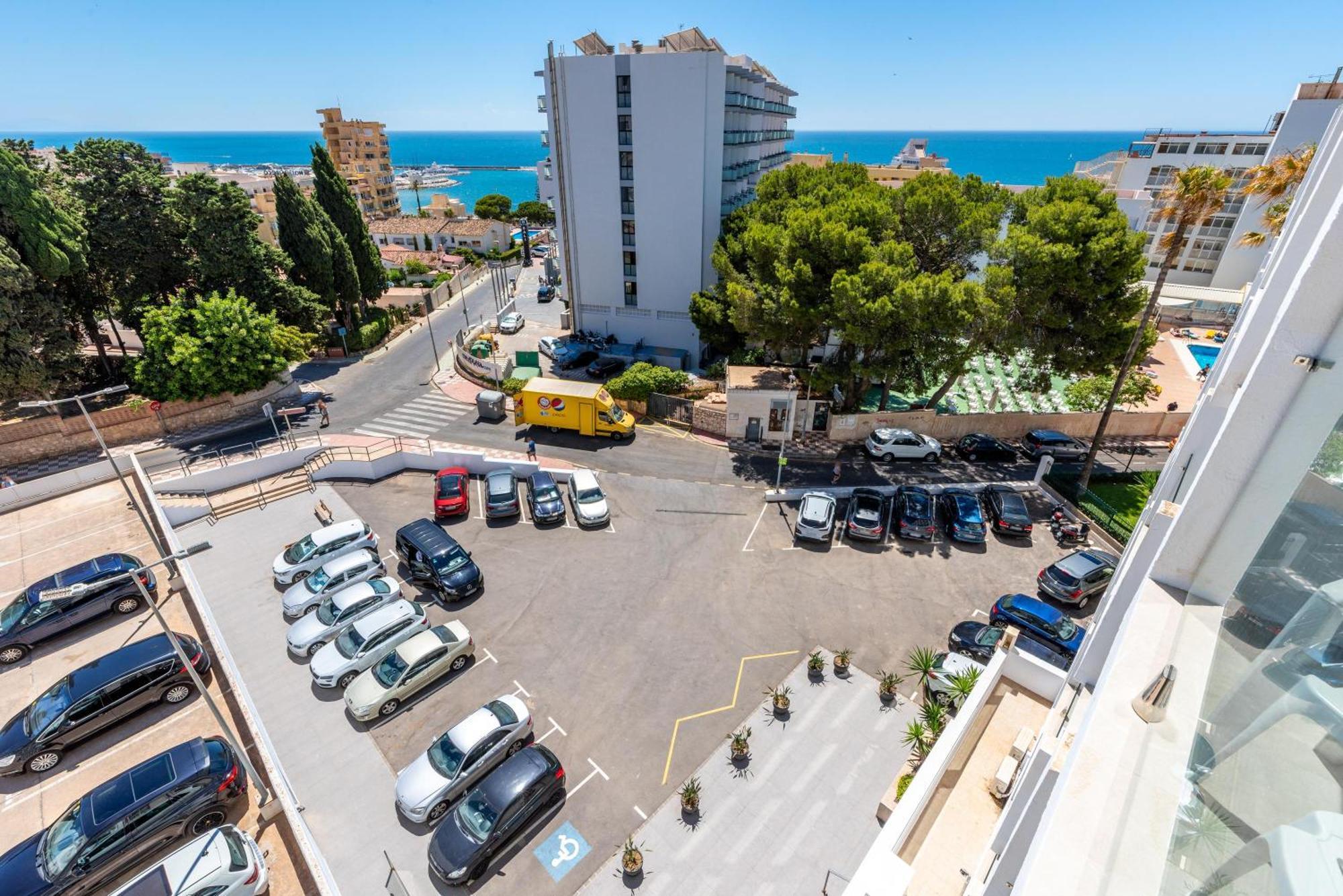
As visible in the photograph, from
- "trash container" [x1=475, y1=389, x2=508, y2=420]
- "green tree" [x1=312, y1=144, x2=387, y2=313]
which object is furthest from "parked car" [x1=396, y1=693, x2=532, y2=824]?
"green tree" [x1=312, y1=144, x2=387, y2=313]

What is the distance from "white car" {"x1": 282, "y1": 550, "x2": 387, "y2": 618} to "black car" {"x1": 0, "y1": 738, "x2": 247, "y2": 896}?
6439mm

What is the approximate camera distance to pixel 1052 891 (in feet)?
14.1

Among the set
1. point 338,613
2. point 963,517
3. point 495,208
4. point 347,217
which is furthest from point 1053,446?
point 495,208

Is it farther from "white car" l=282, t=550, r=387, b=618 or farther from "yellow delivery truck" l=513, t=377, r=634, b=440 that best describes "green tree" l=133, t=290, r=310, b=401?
"white car" l=282, t=550, r=387, b=618

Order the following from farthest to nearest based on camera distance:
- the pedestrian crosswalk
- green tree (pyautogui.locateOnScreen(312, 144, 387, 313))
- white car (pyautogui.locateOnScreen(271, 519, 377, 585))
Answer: green tree (pyautogui.locateOnScreen(312, 144, 387, 313)) < the pedestrian crosswalk < white car (pyautogui.locateOnScreen(271, 519, 377, 585))

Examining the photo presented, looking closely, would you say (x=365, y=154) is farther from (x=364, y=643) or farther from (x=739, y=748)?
(x=739, y=748)

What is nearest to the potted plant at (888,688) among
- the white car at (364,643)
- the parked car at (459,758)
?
the parked car at (459,758)

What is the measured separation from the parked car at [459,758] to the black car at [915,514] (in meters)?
17.2

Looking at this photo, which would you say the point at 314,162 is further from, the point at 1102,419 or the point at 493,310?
the point at 1102,419

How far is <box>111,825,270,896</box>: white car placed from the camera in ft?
36.2

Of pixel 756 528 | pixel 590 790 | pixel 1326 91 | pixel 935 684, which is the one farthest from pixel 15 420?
pixel 1326 91

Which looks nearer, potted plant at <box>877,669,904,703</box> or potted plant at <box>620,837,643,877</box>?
potted plant at <box>620,837,643,877</box>

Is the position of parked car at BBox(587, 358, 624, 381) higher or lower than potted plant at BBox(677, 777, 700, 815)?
higher

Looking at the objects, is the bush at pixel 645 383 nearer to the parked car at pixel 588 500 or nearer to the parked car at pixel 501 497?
the parked car at pixel 588 500
